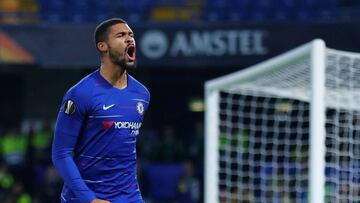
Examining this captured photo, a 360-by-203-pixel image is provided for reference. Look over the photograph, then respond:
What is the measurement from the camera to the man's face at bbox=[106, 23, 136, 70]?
4.06 m

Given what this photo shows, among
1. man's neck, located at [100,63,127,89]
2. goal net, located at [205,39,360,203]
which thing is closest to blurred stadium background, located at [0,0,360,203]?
goal net, located at [205,39,360,203]

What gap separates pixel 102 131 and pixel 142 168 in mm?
7948

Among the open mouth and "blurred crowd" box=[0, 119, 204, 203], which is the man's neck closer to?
the open mouth

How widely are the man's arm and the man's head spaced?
9.6 inches

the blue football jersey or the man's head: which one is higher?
the man's head

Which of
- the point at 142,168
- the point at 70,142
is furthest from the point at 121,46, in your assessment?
the point at 142,168

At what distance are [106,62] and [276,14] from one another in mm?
8070

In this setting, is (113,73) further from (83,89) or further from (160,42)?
(160,42)

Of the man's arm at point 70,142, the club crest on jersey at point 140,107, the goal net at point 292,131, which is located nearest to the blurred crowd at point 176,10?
the goal net at point 292,131

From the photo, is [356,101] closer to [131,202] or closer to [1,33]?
[131,202]

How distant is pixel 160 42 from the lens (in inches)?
457

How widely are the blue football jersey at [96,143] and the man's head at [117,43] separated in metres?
0.13

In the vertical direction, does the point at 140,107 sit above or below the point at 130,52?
below

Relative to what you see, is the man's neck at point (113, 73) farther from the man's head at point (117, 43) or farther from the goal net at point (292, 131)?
the goal net at point (292, 131)
